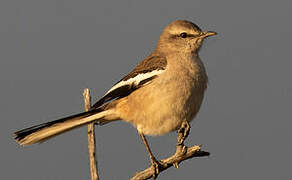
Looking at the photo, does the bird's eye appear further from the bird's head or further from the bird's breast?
the bird's breast

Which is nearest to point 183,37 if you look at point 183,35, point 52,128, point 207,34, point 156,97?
point 183,35

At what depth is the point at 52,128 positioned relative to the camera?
5.83m

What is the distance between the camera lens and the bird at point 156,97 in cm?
607

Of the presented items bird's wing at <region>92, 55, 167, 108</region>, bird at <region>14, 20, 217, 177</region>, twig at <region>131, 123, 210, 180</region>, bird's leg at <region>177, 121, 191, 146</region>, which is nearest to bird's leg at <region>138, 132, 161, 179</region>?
bird at <region>14, 20, 217, 177</region>

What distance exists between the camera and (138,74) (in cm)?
654

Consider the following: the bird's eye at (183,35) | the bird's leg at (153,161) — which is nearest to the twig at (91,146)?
the bird's leg at (153,161)

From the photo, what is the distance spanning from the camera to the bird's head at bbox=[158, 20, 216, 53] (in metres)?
6.80

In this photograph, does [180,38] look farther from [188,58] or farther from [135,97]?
[135,97]

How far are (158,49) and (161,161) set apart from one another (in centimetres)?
196

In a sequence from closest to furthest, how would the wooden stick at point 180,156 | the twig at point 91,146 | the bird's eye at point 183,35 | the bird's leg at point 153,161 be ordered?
the twig at point 91,146 < the wooden stick at point 180,156 < the bird's leg at point 153,161 < the bird's eye at point 183,35

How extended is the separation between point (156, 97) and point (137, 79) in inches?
17.9

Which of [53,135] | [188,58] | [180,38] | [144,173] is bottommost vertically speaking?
[144,173]

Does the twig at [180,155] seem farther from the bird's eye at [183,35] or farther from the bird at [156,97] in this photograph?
the bird's eye at [183,35]

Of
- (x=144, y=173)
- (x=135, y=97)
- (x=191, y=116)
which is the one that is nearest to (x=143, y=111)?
(x=135, y=97)
